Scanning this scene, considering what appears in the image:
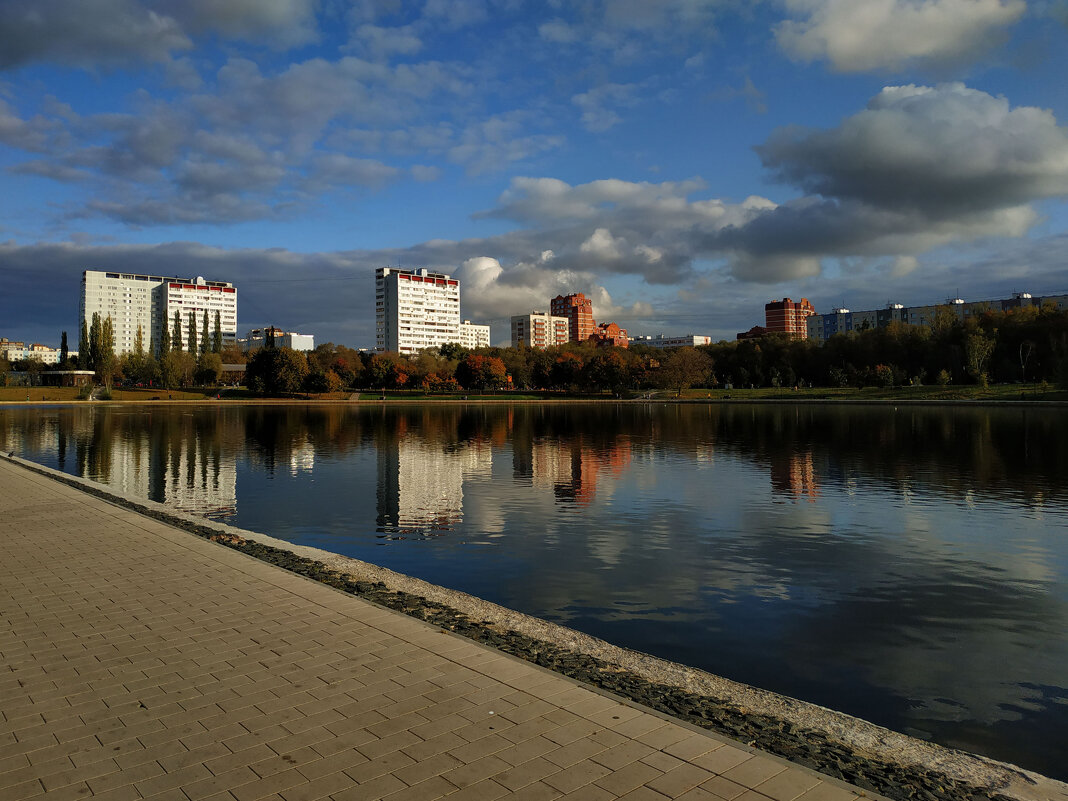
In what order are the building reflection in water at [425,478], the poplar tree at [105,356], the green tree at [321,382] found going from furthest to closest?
the poplar tree at [105,356] → the green tree at [321,382] → the building reflection in water at [425,478]

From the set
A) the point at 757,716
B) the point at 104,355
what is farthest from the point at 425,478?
the point at 104,355

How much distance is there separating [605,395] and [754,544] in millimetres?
104988

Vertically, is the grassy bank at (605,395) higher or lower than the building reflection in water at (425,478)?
higher

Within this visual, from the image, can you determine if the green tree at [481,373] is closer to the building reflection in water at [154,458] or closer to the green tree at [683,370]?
the green tree at [683,370]

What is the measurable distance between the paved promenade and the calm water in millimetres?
2585

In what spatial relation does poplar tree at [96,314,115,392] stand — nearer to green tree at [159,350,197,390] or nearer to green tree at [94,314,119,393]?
green tree at [94,314,119,393]

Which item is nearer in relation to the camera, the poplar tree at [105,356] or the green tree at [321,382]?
the green tree at [321,382]

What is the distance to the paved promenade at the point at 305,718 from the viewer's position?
159 inches

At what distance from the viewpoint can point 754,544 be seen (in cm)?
1288

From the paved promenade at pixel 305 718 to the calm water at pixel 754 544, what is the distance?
2.58 meters

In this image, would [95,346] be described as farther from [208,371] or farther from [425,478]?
[425,478]

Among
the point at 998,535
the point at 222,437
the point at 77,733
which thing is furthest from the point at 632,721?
the point at 222,437

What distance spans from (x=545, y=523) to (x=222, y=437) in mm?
28333

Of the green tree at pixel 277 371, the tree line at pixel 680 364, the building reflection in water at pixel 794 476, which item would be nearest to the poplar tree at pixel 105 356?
the tree line at pixel 680 364
